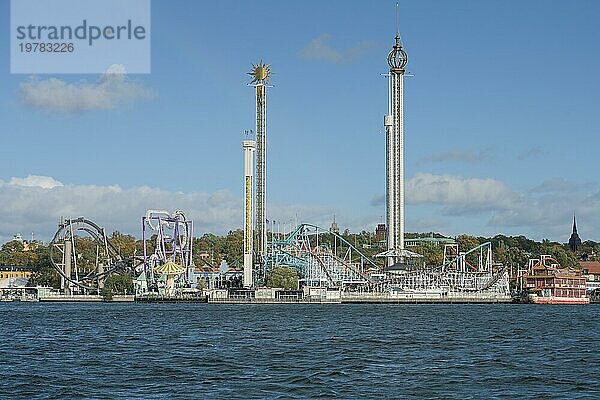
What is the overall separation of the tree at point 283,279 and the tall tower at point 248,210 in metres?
3.33

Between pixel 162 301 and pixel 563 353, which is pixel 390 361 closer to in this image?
pixel 563 353

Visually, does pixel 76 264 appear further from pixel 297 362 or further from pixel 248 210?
pixel 297 362

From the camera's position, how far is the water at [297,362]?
3538 centimetres

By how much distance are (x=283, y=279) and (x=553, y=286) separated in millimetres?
44543

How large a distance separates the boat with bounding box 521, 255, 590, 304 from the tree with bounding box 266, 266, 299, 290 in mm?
37664

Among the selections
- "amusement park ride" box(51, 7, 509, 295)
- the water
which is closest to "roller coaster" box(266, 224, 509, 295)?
"amusement park ride" box(51, 7, 509, 295)

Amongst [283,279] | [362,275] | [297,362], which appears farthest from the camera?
[362,275]

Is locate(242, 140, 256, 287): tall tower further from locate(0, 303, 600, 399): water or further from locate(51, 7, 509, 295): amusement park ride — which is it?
locate(0, 303, 600, 399): water

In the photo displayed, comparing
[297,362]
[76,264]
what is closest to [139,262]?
[76,264]

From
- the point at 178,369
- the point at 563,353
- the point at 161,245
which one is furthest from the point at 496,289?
the point at 178,369

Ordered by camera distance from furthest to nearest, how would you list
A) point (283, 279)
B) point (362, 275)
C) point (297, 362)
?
point (362, 275) < point (283, 279) < point (297, 362)

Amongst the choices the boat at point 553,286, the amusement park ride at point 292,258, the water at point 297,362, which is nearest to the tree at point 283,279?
the amusement park ride at point 292,258

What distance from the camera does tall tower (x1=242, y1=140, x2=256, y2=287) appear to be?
148625 millimetres

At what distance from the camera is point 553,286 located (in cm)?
15912
